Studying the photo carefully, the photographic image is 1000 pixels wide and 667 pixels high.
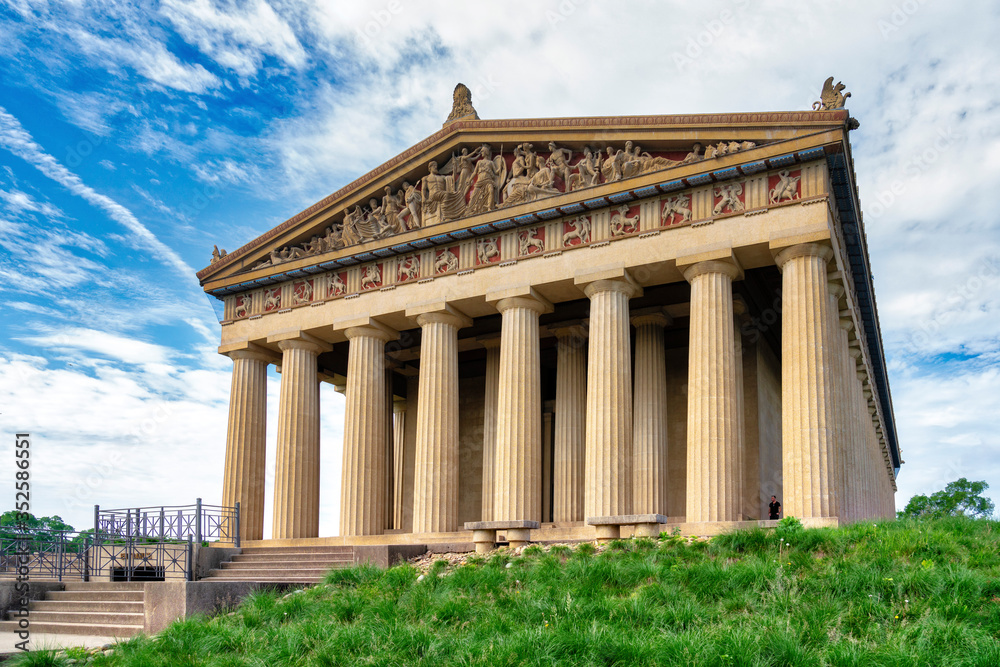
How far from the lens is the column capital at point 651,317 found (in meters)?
33.2

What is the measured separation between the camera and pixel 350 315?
34.2m

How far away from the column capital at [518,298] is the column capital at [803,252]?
26.9ft

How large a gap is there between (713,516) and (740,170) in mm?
10376

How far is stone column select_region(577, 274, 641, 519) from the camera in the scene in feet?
90.7

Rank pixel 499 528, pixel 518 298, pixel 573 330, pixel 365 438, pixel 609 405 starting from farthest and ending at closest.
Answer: pixel 573 330 → pixel 365 438 → pixel 518 298 → pixel 609 405 → pixel 499 528

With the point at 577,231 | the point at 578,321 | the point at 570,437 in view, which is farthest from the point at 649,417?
the point at 577,231

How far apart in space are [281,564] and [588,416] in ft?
34.4

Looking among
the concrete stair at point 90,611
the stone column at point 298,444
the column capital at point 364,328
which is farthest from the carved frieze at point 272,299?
the concrete stair at point 90,611

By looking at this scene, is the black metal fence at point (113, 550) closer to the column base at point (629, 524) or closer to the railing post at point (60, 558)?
the railing post at point (60, 558)

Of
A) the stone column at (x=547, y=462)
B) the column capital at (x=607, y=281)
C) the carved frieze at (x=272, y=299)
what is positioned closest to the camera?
the column capital at (x=607, y=281)

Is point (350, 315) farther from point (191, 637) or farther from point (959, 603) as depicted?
point (959, 603)

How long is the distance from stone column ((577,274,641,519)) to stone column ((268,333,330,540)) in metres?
11.8

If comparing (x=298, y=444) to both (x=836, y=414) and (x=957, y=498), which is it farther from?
(x=957, y=498)

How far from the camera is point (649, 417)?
3178 centimetres
